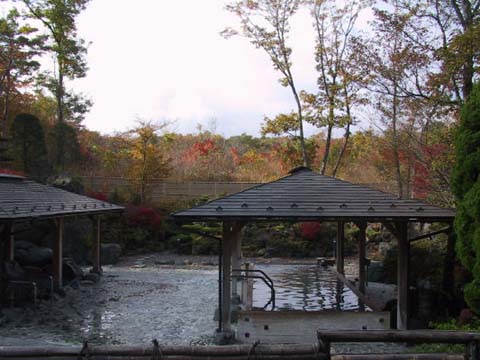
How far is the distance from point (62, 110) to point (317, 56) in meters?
15.1

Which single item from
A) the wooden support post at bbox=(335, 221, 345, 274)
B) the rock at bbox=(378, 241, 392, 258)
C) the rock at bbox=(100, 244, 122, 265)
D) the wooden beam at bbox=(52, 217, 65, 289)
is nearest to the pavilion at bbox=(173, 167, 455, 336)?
the wooden support post at bbox=(335, 221, 345, 274)

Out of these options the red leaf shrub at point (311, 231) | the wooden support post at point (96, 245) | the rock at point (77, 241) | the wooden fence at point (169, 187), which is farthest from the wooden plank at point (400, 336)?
the wooden fence at point (169, 187)

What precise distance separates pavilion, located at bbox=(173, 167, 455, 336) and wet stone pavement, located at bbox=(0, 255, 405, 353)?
109cm

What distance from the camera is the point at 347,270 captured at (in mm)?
18125

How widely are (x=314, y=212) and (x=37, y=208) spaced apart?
21.1 ft

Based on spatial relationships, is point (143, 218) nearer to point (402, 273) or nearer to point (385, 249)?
point (385, 249)

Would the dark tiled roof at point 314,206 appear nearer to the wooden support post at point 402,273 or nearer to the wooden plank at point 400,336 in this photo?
the wooden support post at point 402,273

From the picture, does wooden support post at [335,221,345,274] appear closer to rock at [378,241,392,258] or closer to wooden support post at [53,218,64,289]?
rock at [378,241,392,258]

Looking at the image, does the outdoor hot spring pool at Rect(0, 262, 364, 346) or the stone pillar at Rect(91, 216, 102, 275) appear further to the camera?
the stone pillar at Rect(91, 216, 102, 275)

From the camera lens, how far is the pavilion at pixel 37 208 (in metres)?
10.1

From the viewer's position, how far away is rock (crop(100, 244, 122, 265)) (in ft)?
65.4

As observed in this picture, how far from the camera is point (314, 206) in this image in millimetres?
8320

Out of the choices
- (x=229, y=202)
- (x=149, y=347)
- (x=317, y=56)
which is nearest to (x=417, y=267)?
(x=229, y=202)

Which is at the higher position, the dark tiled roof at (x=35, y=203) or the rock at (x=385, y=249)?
the dark tiled roof at (x=35, y=203)
